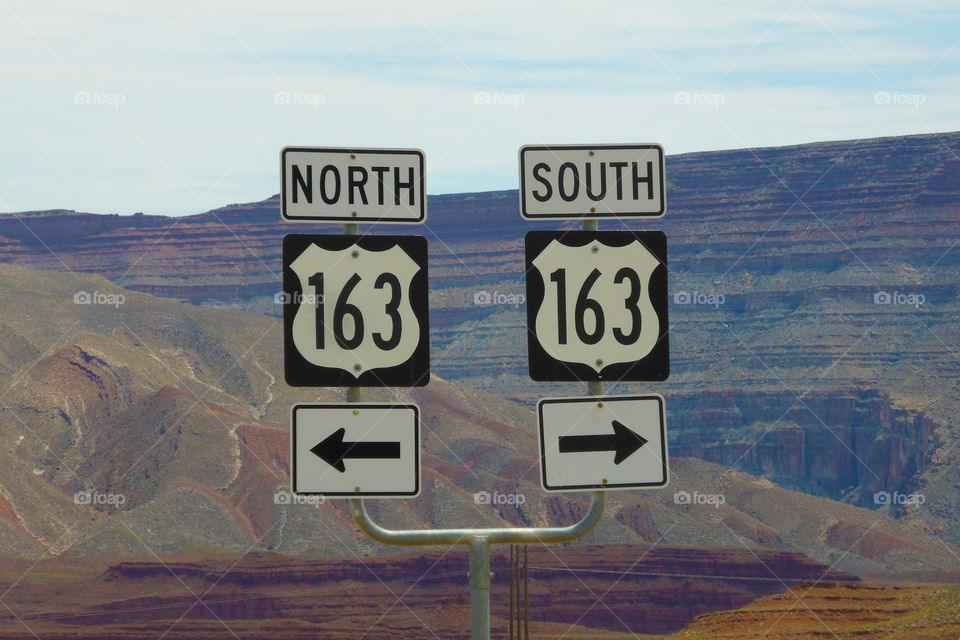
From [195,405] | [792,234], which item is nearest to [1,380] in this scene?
[195,405]

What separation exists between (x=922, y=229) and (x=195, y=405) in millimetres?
79252

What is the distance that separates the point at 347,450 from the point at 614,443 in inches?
36.4

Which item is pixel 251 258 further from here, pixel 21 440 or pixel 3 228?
pixel 21 440

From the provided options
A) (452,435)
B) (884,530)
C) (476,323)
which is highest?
(476,323)

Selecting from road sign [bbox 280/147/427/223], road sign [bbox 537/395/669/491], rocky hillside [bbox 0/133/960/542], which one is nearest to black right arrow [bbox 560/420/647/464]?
road sign [bbox 537/395/669/491]

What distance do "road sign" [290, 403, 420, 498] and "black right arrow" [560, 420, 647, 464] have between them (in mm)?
531

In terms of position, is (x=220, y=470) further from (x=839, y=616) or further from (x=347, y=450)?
(x=347, y=450)

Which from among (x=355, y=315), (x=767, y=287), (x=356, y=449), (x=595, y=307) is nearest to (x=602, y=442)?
(x=595, y=307)

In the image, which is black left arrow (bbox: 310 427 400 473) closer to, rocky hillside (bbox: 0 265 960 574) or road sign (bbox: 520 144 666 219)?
road sign (bbox: 520 144 666 219)

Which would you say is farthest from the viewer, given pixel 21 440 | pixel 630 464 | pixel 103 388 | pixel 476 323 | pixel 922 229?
pixel 476 323

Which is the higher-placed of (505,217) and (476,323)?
(505,217)

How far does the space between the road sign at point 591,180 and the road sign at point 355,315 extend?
461 mm

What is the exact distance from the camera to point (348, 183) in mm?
4879

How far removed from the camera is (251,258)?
158 meters
